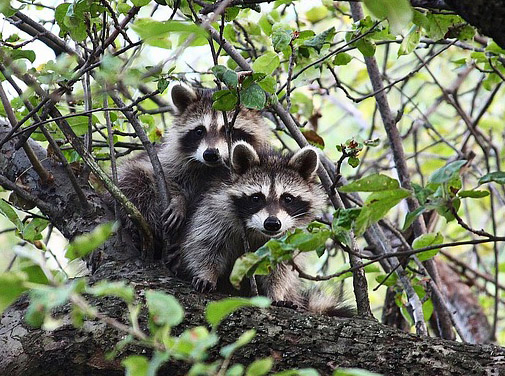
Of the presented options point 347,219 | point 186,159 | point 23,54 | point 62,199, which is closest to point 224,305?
point 347,219

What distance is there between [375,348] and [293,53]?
110 cm

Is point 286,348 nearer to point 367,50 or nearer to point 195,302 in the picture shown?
point 195,302

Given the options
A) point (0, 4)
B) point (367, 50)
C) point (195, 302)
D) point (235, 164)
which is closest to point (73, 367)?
point (195, 302)

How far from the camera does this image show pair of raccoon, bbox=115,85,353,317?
298 cm

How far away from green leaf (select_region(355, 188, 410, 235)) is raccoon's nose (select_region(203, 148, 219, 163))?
1.68m

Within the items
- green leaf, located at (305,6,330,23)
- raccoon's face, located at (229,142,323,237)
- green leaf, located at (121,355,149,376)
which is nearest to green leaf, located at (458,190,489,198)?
green leaf, located at (121,355,149,376)

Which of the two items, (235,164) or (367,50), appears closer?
(367,50)

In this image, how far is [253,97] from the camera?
2137mm

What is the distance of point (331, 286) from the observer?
3283 millimetres

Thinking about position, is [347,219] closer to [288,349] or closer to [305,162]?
[288,349]

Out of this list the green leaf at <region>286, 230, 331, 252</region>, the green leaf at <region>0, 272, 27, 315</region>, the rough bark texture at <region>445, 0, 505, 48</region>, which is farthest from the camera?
the green leaf at <region>286, 230, 331, 252</region>

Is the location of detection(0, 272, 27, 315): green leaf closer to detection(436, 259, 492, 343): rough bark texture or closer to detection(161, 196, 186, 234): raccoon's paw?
detection(161, 196, 186, 234): raccoon's paw

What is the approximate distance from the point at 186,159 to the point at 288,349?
166 cm

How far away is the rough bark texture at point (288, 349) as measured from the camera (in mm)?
2020
